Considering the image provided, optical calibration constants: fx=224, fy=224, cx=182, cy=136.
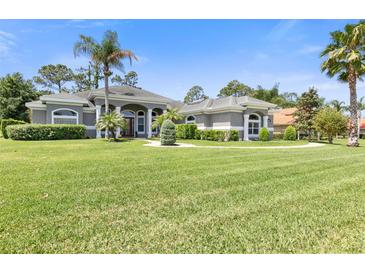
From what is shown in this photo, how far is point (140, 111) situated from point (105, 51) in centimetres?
919

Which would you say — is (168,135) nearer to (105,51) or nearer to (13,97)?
(105,51)

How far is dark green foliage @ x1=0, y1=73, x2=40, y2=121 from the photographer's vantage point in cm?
3450

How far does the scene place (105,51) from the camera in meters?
20.3

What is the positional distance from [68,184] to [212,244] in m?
4.29

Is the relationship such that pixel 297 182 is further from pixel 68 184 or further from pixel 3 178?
pixel 3 178

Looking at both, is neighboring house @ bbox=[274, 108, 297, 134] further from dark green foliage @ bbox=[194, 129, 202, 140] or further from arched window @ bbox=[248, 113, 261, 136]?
dark green foliage @ bbox=[194, 129, 202, 140]

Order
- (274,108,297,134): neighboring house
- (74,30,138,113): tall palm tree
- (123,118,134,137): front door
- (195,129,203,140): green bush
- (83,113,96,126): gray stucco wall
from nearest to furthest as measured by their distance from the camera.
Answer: (74,30,138,113): tall palm tree
(83,113,96,126): gray stucco wall
(195,129,203,140): green bush
(123,118,134,137): front door
(274,108,297,134): neighboring house

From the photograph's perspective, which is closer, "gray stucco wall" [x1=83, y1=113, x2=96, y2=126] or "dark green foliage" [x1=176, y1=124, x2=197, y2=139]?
"gray stucco wall" [x1=83, y1=113, x2=96, y2=126]

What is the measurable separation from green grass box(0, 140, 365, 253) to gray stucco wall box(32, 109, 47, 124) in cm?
1819

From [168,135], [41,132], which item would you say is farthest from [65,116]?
[168,135]

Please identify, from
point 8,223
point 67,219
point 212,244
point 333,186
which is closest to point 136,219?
point 67,219

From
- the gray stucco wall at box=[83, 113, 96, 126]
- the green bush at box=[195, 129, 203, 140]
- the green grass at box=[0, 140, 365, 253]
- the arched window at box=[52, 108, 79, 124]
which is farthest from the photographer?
the green bush at box=[195, 129, 203, 140]

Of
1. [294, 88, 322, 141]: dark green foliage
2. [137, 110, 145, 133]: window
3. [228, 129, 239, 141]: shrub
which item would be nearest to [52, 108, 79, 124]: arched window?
[137, 110, 145, 133]: window
